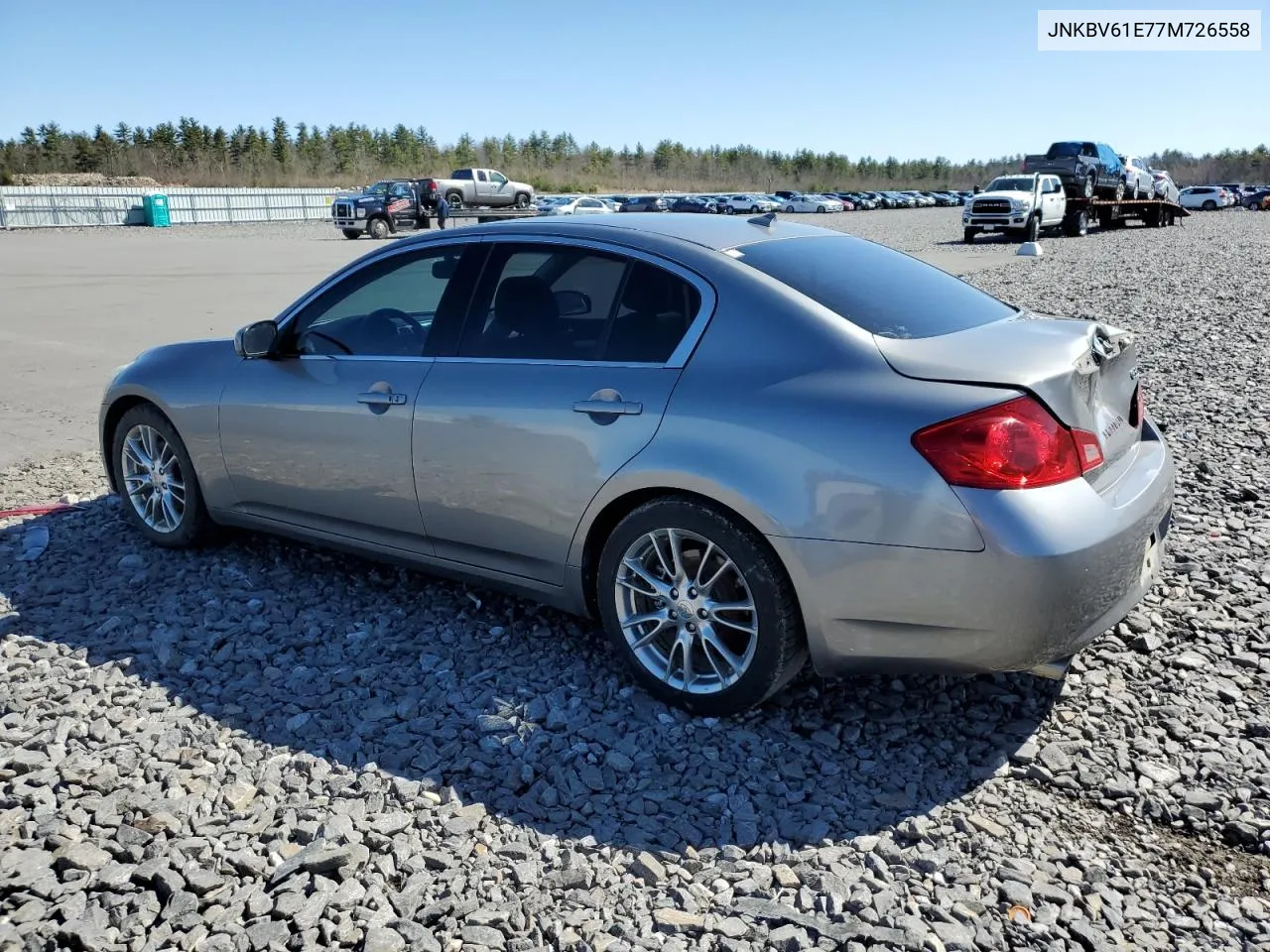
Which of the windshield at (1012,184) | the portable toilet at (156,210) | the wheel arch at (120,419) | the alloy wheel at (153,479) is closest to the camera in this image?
the wheel arch at (120,419)

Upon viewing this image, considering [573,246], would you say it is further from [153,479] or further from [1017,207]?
[1017,207]

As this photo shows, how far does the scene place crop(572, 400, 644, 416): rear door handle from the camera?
136 inches

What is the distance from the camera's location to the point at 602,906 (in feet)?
8.68

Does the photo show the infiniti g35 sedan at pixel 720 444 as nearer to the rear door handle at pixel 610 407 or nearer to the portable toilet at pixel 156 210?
the rear door handle at pixel 610 407

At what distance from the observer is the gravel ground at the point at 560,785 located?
2.59 meters

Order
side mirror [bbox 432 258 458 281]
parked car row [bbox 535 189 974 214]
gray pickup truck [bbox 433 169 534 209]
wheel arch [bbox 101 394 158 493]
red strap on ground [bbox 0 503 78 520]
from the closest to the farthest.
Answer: side mirror [bbox 432 258 458 281] → wheel arch [bbox 101 394 158 493] → red strap on ground [bbox 0 503 78 520] → gray pickup truck [bbox 433 169 534 209] → parked car row [bbox 535 189 974 214]

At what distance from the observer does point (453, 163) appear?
110562 mm

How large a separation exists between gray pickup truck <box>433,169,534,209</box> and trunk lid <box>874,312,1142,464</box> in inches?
1594

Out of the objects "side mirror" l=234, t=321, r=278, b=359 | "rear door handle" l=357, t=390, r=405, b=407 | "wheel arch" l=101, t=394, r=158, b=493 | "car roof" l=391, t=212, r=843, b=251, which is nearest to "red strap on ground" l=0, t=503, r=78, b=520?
"wheel arch" l=101, t=394, r=158, b=493

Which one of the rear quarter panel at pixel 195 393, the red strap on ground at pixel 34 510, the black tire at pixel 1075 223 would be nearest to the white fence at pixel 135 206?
the black tire at pixel 1075 223

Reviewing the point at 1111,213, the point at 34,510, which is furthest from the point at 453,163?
the point at 34,510

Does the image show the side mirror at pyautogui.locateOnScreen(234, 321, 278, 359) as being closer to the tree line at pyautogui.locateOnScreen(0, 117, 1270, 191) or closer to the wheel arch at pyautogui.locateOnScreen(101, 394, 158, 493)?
the wheel arch at pyautogui.locateOnScreen(101, 394, 158, 493)

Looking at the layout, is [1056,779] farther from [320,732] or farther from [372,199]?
[372,199]

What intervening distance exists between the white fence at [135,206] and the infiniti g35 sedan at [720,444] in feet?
165
